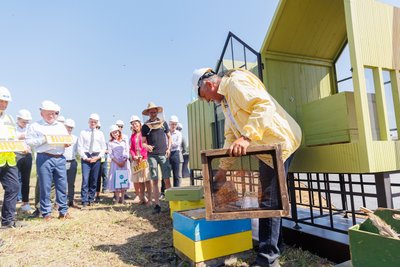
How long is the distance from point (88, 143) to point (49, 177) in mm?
1898

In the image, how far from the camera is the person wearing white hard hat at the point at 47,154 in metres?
4.61

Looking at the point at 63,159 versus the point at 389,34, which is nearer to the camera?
the point at 389,34

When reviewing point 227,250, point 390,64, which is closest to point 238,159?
point 227,250

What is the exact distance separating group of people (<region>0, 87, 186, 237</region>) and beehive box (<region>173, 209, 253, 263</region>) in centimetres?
240

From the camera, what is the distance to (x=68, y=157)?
6355 mm

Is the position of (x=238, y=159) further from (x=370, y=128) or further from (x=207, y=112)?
(x=207, y=112)

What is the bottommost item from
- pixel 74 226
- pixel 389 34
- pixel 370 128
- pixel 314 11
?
pixel 74 226

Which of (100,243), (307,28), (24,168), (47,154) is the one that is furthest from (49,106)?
(307,28)

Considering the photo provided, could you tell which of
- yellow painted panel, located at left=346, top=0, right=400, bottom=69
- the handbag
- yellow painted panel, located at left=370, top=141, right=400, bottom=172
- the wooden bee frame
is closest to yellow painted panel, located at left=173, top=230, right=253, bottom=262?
the wooden bee frame

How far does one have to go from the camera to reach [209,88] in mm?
2680

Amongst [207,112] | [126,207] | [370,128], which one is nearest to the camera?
[370,128]

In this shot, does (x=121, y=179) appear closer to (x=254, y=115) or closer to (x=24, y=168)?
(x=24, y=168)

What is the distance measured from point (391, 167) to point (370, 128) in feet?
1.47

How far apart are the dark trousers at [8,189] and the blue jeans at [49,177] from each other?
399 mm
